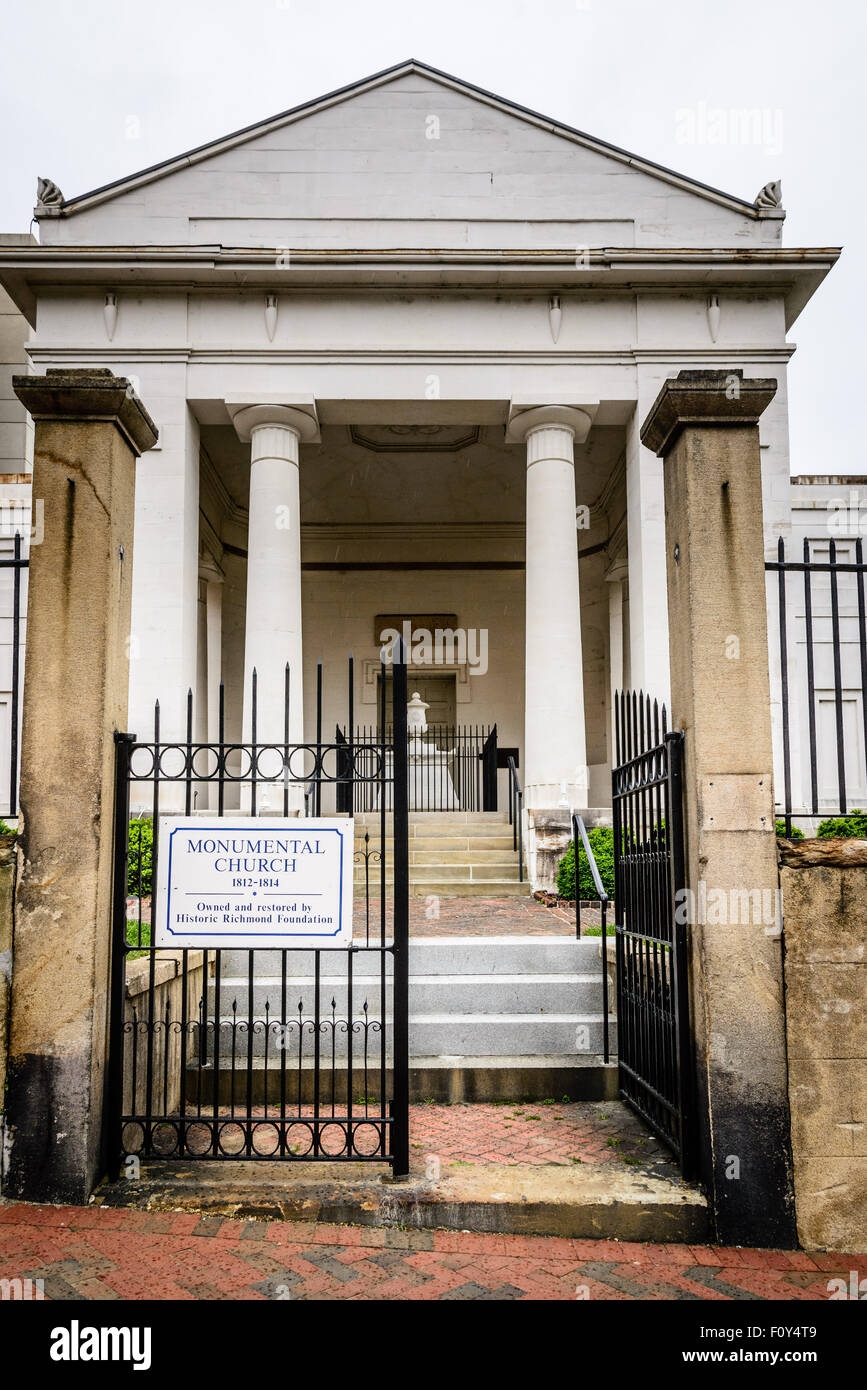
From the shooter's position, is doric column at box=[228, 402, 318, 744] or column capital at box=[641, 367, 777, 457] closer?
column capital at box=[641, 367, 777, 457]

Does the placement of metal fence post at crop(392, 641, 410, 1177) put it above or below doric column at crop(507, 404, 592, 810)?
below

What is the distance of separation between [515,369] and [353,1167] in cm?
1284

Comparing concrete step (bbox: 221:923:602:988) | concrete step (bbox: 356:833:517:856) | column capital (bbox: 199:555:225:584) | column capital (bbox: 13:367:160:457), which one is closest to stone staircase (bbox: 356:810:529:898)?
concrete step (bbox: 356:833:517:856)

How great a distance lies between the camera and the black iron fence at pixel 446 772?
1709cm

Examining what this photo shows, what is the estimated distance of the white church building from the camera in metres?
15.2

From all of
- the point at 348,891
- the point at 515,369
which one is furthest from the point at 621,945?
the point at 515,369

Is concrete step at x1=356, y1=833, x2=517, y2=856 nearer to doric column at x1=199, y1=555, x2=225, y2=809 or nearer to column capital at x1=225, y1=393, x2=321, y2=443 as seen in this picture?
column capital at x1=225, y1=393, x2=321, y2=443

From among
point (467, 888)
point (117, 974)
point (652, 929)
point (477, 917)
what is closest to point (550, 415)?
point (467, 888)

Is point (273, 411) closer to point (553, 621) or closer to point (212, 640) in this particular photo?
point (553, 621)

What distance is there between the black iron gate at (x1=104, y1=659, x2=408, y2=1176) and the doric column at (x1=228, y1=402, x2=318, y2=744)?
7.24m

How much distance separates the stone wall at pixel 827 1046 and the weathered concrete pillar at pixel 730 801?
0.25 ft

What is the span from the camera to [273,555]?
50.6 feet

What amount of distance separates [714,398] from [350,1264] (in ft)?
14.2

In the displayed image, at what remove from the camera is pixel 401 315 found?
15797 mm
